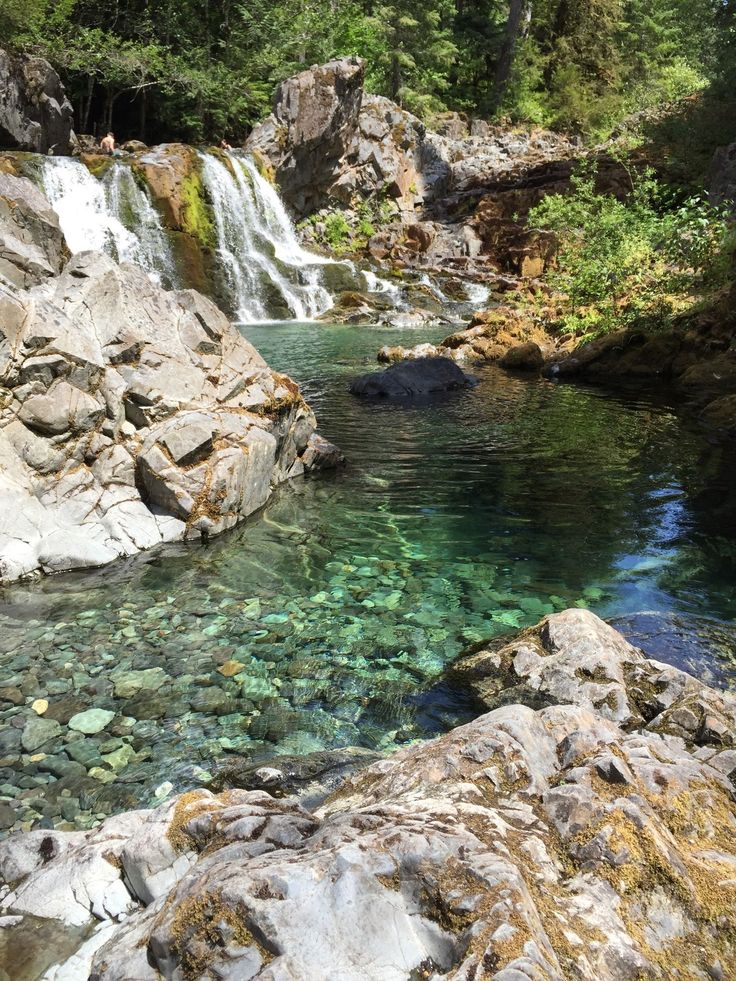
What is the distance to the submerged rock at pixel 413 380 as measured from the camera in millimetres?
13805

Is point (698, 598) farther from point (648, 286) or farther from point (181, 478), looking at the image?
point (648, 286)

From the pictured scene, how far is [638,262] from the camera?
16797mm

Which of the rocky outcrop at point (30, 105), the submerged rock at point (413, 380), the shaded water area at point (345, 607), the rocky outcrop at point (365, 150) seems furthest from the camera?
the rocky outcrop at point (365, 150)

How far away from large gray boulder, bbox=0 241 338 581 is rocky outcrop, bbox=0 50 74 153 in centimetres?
2111

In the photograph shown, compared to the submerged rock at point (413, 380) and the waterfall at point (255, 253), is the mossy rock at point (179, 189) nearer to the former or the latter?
the waterfall at point (255, 253)

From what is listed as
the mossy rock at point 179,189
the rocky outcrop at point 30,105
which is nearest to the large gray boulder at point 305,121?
the mossy rock at point 179,189

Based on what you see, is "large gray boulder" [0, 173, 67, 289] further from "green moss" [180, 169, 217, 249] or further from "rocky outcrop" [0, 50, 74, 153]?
"rocky outcrop" [0, 50, 74, 153]

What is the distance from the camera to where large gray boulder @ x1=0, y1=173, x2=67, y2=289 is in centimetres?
741

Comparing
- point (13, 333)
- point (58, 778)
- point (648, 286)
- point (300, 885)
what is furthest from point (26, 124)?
point (300, 885)

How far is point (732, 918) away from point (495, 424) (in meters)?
9.91

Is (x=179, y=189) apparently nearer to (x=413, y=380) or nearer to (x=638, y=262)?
(x=413, y=380)

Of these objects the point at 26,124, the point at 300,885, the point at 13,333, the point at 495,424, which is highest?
the point at 26,124

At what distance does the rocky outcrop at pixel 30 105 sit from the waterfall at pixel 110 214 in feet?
9.69

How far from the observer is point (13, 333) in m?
6.11
